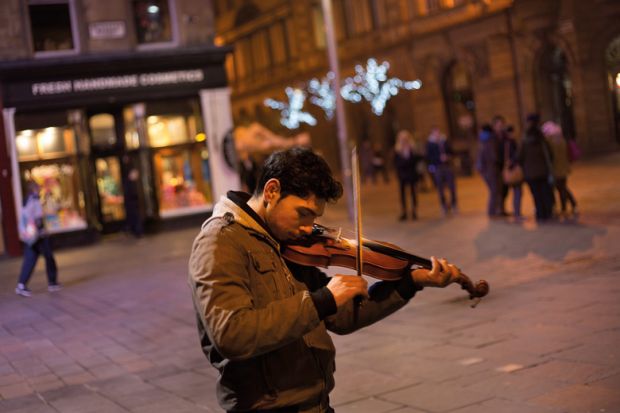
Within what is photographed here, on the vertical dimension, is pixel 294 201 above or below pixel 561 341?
above

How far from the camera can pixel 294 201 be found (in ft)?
10.3

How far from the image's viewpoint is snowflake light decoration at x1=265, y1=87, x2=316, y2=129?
46.1m

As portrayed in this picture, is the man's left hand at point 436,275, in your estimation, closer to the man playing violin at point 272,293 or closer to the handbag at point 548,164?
the man playing violin at point 272,293

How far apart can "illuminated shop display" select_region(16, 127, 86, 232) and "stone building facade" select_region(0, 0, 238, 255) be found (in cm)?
3

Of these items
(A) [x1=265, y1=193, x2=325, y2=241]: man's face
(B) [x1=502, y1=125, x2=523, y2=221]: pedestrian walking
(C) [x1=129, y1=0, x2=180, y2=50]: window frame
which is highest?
(C) [x1=129, y1=0, x2=180, y2=50]: window frame

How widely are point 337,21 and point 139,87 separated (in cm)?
2003

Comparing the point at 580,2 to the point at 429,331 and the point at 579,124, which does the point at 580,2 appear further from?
the point at 429,331

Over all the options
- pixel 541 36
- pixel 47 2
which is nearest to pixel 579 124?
pixel 541 36

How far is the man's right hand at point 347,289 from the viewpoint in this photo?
289cm

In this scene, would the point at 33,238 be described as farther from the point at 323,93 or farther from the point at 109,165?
the point at 323,93

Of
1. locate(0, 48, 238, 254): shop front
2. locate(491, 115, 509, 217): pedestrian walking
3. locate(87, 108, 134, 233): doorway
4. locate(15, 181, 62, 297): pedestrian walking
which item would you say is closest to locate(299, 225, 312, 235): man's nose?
locate(15, 181, 62, 297): pedestrian walking

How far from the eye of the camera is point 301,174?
312 centimetres

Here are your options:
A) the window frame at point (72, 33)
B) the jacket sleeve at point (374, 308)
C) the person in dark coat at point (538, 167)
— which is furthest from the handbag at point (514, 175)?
the jacket sleeve at point (374, 308)

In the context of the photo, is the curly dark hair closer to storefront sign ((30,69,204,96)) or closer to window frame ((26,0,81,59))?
storefront sign ((30,69,204,96))
